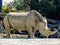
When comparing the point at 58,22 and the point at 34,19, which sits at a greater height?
the point at 34,19

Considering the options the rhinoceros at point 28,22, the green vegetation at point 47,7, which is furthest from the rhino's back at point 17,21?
the green vegetation at point 47,7

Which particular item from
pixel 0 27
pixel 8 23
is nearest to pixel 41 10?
pixel 0 27

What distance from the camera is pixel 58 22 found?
496 inches

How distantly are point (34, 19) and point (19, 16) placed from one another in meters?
0.57

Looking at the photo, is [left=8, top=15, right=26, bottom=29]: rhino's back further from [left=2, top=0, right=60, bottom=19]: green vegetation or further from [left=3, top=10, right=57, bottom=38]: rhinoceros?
[left=2, top=0, right=60, bottom=19]: green vegetation

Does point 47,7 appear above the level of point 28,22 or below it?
below

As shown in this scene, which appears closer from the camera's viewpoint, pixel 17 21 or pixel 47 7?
pixel 17 21

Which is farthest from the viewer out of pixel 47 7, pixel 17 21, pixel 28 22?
pixel 47 7

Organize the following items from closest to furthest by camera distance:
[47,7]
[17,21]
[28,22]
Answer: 1. [28,22]
2. [17,21]
3. [47,7]

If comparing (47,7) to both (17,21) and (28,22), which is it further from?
(28,22)

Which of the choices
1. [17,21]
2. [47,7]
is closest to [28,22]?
[17,21]

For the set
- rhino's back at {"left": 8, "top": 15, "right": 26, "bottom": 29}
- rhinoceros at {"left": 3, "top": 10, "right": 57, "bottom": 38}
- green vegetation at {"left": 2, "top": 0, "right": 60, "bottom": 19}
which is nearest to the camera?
rhinoceros at {"left": 3, "top": 10, "right": 57, "bottom": 38}

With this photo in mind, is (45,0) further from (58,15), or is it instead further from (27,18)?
(27,18)

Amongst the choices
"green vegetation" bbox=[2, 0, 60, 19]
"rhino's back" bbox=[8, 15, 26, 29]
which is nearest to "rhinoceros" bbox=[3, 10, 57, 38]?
"rhino's back" bbox=[8, 15, 26, 29]
